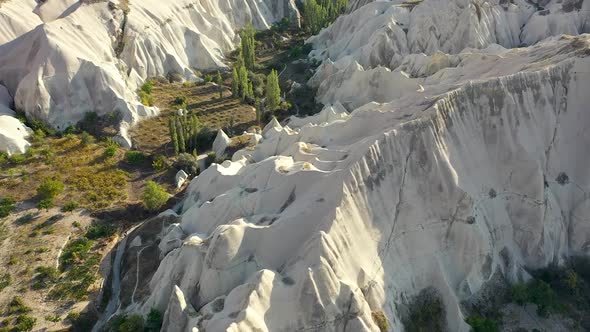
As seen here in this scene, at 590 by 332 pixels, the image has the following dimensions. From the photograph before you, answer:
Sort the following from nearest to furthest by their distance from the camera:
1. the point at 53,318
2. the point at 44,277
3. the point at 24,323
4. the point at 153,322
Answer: the point at 153,322, the point at 24,323, the point at 53,318, the point at 44,277

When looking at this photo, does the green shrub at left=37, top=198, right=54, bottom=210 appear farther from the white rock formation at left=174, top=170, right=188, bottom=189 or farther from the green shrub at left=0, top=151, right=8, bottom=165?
the white rock formation at left=174, top=170, right=188, bottom=189

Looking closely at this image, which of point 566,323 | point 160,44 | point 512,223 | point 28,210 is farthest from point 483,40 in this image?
point 28,210

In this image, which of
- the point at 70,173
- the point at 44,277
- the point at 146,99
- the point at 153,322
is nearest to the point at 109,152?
the point at 70,173

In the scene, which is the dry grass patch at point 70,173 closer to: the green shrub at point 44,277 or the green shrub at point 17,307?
the green shrub at point 44,277

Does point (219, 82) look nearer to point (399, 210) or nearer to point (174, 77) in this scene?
point (174, 77)

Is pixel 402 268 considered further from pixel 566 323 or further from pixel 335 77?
pixel 335 77
